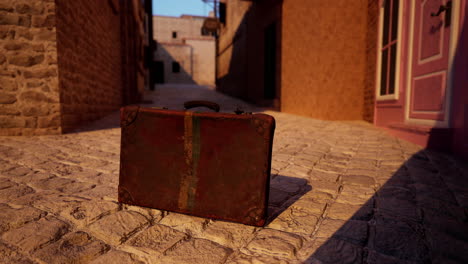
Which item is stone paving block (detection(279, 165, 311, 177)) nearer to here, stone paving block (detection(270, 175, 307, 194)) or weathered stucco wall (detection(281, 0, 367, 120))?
stone paving block (detection(270, 175, 307, 194))

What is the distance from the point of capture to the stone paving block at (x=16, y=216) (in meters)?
1.54

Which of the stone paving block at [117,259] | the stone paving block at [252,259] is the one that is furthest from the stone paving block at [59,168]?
the stone paving block at [252,259]

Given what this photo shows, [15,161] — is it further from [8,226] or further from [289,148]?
[289,148]

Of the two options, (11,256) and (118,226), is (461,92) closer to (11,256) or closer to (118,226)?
(118,226)

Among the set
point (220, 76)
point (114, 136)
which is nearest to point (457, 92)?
point (114, 136)

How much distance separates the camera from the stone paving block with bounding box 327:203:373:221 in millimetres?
1694

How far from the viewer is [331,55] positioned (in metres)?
6.81

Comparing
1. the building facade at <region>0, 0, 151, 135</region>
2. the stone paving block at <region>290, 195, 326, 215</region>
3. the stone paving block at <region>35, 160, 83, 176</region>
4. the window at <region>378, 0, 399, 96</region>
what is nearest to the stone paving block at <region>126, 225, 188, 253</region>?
the stone paving block at <region>290, 195, 326, 215</region>

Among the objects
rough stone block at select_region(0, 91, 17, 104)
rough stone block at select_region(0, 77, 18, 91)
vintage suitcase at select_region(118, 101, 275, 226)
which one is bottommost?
vintage suitcase at select_region(118, 101, 275, 226)

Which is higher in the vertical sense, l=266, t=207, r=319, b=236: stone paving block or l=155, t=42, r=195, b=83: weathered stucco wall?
l=155, t=42, r=195, b=83: weathered stucco wall

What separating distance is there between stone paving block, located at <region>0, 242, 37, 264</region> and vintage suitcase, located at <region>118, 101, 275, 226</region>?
619 millimetres

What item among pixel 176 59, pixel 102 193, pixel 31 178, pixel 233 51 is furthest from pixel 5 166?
pixel 176 59

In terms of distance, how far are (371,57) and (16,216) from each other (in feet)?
23.4

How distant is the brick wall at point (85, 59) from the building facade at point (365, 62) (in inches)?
194
